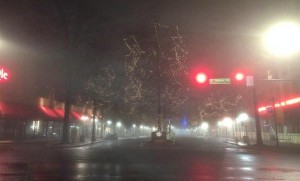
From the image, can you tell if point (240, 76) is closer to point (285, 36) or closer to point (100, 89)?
point (285, 36)

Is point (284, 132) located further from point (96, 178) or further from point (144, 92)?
Result: point (96, 178)

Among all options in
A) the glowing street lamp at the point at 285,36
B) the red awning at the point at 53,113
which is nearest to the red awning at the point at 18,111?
the red awning at the point at 53,113

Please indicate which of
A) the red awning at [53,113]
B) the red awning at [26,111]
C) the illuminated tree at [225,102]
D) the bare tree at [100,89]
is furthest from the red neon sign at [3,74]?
the illuminated tree at [225,102]

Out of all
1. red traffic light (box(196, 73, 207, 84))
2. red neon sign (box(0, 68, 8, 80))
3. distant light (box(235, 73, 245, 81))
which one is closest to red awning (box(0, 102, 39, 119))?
red neon sign (box(0, 68, 8, 80))

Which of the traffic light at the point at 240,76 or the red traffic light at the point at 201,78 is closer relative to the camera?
the red traffic light at the point at 201,78

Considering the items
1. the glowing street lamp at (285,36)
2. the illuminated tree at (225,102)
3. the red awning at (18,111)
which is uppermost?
the illuminated tree at (225,102)

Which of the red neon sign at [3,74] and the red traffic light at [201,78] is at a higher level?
the red neon sign at [3,74]

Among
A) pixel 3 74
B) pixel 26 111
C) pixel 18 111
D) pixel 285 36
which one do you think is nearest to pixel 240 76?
pixel 285 36

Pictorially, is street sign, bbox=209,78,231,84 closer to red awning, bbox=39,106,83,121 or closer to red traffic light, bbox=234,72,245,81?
red traffic light, bbox=234,72,245,81

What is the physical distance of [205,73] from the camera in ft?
59.8

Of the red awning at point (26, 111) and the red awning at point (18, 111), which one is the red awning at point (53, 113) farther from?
the red awning at point (18, 111)

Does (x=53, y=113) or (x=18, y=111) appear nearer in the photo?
(x=18, y=111)

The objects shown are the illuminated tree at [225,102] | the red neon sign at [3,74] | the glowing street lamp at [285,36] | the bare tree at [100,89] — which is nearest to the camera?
the glowing street lamp at [285,36]

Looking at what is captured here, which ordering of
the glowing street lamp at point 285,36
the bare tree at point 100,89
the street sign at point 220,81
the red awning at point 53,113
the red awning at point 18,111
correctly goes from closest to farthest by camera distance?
1. the glowing street lamp at point 285,36
2. the street sign at point 220,81
3. the red awning at point 18,111
4. the red awning at point 53,113
5. the bare tree at point 100,89
